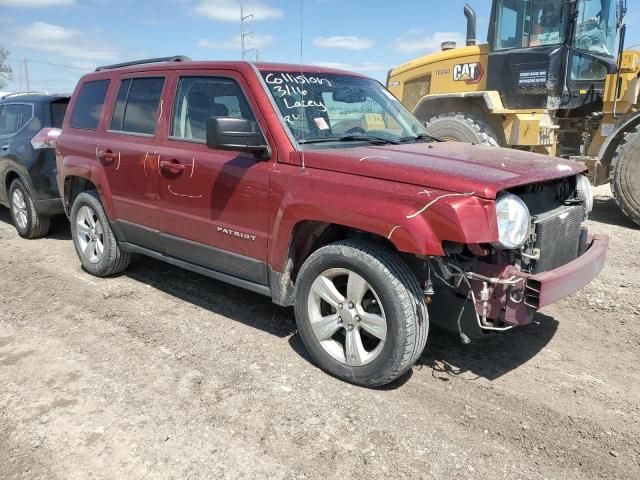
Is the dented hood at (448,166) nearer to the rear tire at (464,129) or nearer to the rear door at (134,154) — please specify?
the rear door at (134,154)

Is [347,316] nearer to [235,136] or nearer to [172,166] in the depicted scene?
[235,136]

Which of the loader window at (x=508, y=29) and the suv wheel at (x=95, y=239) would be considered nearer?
the suv wheel at (x=95, y=239)

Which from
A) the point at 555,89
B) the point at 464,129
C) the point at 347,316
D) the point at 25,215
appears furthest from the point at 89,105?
the point at 555,89

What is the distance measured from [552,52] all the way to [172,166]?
5725 millimetres

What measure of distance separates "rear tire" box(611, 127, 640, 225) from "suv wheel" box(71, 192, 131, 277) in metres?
6.07

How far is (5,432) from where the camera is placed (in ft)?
9.38

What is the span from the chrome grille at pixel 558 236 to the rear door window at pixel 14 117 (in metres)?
6.42

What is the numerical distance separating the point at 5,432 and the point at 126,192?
234cm

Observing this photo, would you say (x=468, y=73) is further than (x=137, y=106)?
Yes

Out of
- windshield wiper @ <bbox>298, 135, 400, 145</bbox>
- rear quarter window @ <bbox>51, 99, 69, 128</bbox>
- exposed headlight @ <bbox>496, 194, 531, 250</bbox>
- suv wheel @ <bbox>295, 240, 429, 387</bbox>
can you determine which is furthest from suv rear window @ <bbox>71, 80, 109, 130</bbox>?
exposed headlight @ <bbox>496, 194, 531, 250</bbox>

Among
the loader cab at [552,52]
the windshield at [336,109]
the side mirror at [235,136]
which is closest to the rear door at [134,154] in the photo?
the side mirror at [235,136]

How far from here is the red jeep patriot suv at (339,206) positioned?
2.91 metres

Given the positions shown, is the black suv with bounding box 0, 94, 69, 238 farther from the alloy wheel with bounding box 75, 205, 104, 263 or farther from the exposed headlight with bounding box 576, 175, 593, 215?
the exposed headlight with bounding box 576, 175, 593, 215

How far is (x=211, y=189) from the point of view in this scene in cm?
389
